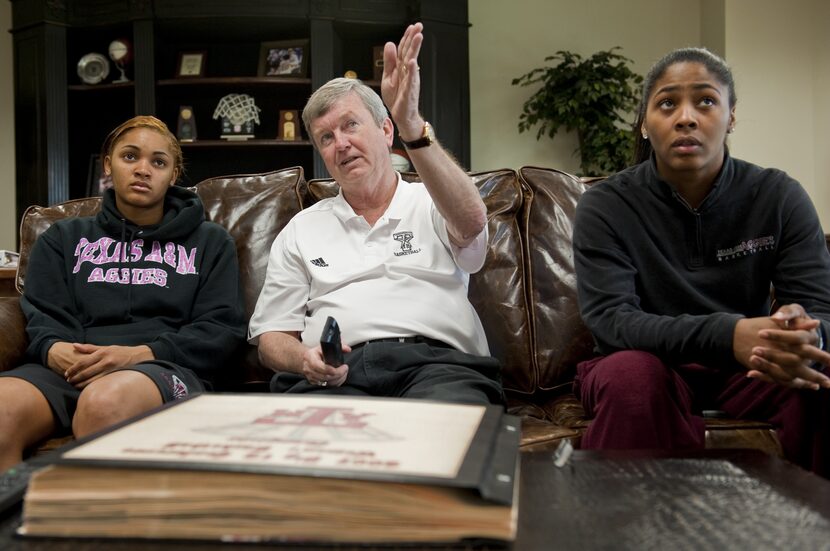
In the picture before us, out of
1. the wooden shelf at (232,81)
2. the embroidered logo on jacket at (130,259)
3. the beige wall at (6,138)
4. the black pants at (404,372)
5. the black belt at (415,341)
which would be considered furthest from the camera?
the beige wall at (6,138)

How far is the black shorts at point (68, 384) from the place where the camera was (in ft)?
5.13

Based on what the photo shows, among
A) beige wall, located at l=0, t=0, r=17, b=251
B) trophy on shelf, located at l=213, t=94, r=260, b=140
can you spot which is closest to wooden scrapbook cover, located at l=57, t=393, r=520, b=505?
trophy on shelf, located at l=213, t=94, r=260, b=140

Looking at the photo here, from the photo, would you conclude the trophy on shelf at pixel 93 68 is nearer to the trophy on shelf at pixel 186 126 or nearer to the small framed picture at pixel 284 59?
the trophy on shelf at pixel 186 126

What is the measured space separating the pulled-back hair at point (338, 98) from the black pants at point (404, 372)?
623 millimetres

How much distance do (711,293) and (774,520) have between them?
1019 millimetres

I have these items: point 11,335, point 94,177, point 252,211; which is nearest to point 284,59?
point 94,177

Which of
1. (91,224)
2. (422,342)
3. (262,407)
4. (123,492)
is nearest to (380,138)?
(422,342)

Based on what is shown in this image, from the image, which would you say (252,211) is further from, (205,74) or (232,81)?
(205,74)

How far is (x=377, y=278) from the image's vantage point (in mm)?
1726

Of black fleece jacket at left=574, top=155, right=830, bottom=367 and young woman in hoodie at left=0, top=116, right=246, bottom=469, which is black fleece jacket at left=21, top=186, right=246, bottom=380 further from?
black fleece jacket at left=574, top=155, right=830, bottom=367

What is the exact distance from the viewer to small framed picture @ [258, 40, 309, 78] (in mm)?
4645

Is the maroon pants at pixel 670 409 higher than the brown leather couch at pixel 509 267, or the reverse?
the brown leather couch at pixel 509 267

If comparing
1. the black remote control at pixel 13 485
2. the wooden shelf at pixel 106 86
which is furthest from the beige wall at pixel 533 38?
the black remote control at pixel 13 485

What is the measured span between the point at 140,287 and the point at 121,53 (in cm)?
325
